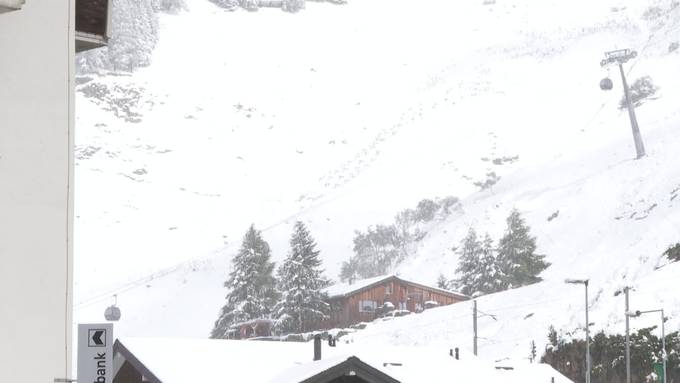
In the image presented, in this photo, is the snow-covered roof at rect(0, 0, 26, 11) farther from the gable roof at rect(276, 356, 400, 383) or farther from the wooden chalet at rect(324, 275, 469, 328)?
the wooden chalet at rect(324, 275, 469, 328)

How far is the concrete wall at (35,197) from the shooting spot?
9.16 m

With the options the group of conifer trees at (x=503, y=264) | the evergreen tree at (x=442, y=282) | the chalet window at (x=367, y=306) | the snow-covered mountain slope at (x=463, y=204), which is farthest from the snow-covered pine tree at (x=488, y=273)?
the chalet window at (x=367, y=306)

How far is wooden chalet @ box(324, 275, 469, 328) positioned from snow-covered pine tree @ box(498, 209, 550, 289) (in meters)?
6.52

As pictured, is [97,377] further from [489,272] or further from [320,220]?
[320,220]

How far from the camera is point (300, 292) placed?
4328 inches

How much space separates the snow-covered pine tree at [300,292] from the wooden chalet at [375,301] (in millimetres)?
1645

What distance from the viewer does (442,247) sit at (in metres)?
136

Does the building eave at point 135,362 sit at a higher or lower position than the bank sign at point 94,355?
lower

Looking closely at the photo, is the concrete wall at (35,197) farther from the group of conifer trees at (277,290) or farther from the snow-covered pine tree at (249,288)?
the snow-covered pine tree at (249,288)

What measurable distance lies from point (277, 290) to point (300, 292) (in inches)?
403

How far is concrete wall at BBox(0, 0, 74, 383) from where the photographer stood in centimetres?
916

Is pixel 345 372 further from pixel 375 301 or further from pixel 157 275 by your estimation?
pixel 157 275

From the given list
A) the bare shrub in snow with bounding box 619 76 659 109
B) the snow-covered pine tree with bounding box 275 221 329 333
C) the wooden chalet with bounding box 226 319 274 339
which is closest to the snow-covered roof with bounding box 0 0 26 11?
the snow-covered pine tree with bounding box 275 221 329 333

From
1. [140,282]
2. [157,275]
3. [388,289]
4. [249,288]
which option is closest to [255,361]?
[388,289]
